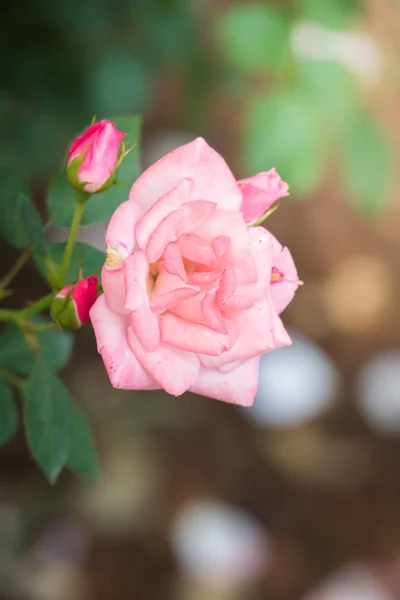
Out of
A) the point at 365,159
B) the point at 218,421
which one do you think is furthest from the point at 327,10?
the point at 218,421

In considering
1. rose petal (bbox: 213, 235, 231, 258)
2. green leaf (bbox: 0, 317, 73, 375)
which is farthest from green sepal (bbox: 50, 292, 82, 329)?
green leaf (bbox: 0, 317, 73, 375)

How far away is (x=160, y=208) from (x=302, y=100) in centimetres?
65

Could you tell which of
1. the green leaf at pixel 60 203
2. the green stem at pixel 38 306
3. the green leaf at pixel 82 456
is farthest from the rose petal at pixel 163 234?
the green leaf at pixel 82 456

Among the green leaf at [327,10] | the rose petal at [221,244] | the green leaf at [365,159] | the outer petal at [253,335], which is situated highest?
the green leaf at [327,10]

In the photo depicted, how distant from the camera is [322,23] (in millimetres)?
1047

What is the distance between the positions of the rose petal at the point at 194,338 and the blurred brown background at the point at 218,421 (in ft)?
2.18

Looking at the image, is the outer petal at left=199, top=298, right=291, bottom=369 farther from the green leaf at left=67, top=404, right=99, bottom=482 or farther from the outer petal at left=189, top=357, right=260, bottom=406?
the green leaf at left=67, top=404, right=99, bottom=482

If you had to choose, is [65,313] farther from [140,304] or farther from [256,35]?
[256,35]

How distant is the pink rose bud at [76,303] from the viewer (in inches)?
19.6

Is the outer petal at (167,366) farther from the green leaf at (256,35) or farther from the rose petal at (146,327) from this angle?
the green leaf at (256,35)

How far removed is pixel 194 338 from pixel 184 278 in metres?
0.04

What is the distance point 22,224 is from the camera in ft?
2.05

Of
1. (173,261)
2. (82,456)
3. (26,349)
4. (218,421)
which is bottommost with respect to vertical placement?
(218,421)

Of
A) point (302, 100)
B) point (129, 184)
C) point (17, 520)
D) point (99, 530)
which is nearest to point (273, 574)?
point (99, 530)
